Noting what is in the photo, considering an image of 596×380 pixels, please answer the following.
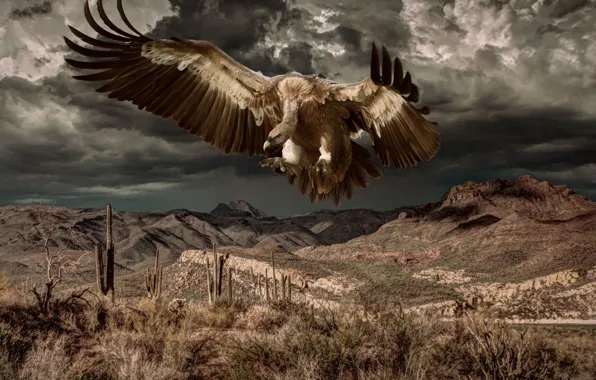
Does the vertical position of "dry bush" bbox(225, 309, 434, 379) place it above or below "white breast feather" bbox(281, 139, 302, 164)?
below

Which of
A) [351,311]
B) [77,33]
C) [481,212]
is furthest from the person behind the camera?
[481,212]

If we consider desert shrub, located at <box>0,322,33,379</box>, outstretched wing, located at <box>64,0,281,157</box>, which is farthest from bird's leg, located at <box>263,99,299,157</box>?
desert shrub, located at <box>0,322,33,379</box>

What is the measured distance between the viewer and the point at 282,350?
36.7 feet

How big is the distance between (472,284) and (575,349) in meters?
34.4

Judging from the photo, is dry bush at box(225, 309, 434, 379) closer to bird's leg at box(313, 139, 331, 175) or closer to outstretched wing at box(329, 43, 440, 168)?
outstretched wing at box(329, 43, 440, 168)

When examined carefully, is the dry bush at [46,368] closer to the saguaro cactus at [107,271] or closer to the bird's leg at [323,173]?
the bird's leg at [323,173]

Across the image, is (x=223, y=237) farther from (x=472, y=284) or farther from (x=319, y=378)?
(x=319, y=378)

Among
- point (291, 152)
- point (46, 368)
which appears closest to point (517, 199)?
point (46, 368)

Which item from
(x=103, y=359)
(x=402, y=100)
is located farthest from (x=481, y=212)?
(x=402, y=100)

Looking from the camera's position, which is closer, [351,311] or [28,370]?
[28,370]

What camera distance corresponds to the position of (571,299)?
39250 mm

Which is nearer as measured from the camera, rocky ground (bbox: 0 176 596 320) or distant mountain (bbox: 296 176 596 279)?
rocky ground (bbox: 0 176 596 320)

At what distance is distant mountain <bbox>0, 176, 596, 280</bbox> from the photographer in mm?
62375

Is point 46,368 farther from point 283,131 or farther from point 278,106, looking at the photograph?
point 283,131
